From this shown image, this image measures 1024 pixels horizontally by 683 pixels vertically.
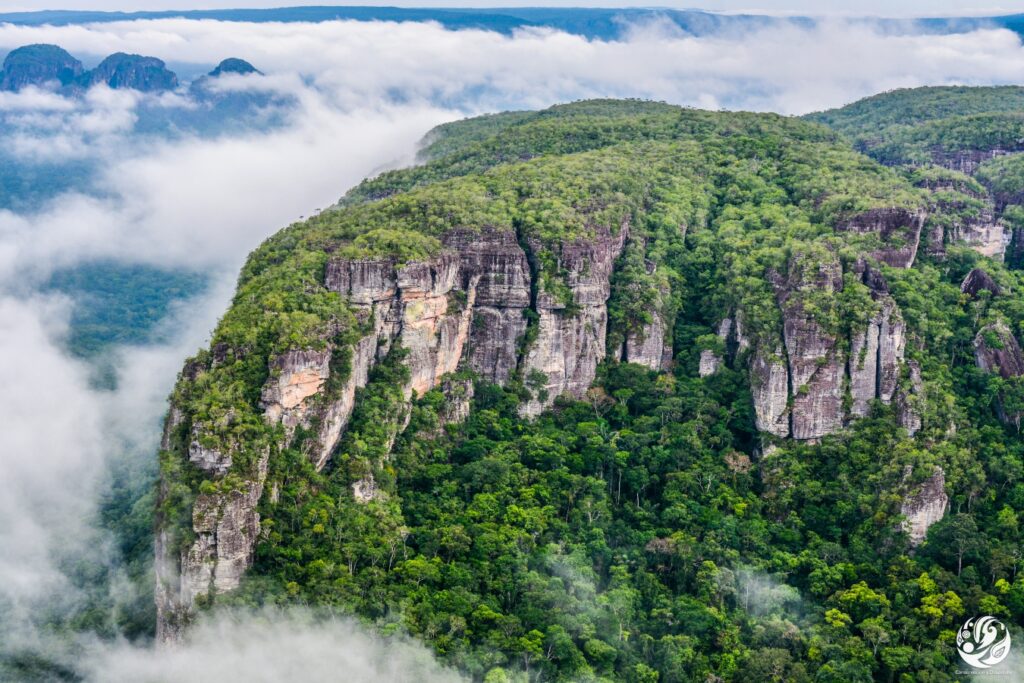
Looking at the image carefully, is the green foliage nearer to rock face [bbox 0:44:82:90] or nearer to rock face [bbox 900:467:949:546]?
rock face [bbox 0:44:82:90]

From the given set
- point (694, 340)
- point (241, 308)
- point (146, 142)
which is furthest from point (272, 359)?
point (146, 142)

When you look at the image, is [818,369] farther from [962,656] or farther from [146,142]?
[146,142]

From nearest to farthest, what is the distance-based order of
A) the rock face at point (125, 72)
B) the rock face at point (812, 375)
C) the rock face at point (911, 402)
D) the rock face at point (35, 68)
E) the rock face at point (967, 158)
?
1. the rock face at point (911, 402)
2. the rock face at point (812, 375)
3. the rock face at point (967, 158)
4. the rock face at point (35, 68)
5. the rock face at point (125, 72)

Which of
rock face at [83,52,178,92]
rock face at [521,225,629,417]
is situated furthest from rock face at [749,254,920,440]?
rock face at [83,52,178,92]

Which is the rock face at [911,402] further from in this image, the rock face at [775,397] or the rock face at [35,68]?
the rock face at [35,68]

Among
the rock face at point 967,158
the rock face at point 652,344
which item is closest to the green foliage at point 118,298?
the rock face at point 652,344

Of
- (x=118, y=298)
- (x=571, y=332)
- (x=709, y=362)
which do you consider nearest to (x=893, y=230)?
(x=709, y=362)
